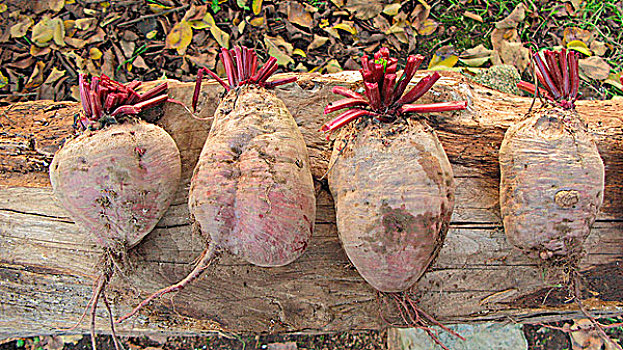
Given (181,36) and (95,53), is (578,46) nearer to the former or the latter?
(181,36)

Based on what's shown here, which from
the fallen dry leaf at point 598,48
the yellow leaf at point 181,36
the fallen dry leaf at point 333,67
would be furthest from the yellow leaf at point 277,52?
the fallen dry leaf at point 598,48

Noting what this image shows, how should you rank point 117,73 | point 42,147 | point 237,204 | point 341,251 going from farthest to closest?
point 117,73
point 42,147
point 341,251
point 237,204

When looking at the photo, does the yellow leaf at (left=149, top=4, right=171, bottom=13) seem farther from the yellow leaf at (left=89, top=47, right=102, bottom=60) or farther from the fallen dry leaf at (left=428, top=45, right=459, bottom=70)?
the fallen dry leaf at (left=428, top=45, right=459, bottom=70)

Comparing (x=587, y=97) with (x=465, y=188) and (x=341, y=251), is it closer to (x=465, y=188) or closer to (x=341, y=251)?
(x=465, y=188)

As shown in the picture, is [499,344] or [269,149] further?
[499,344]

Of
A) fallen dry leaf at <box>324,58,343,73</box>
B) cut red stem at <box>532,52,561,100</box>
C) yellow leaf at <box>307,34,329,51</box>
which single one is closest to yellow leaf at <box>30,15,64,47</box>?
yellow leaf at <box>307,34,329,51</box>

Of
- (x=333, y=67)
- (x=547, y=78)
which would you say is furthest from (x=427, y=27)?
(x=547, y=78)

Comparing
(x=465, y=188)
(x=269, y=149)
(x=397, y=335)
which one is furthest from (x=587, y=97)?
(x=269, y=149)
